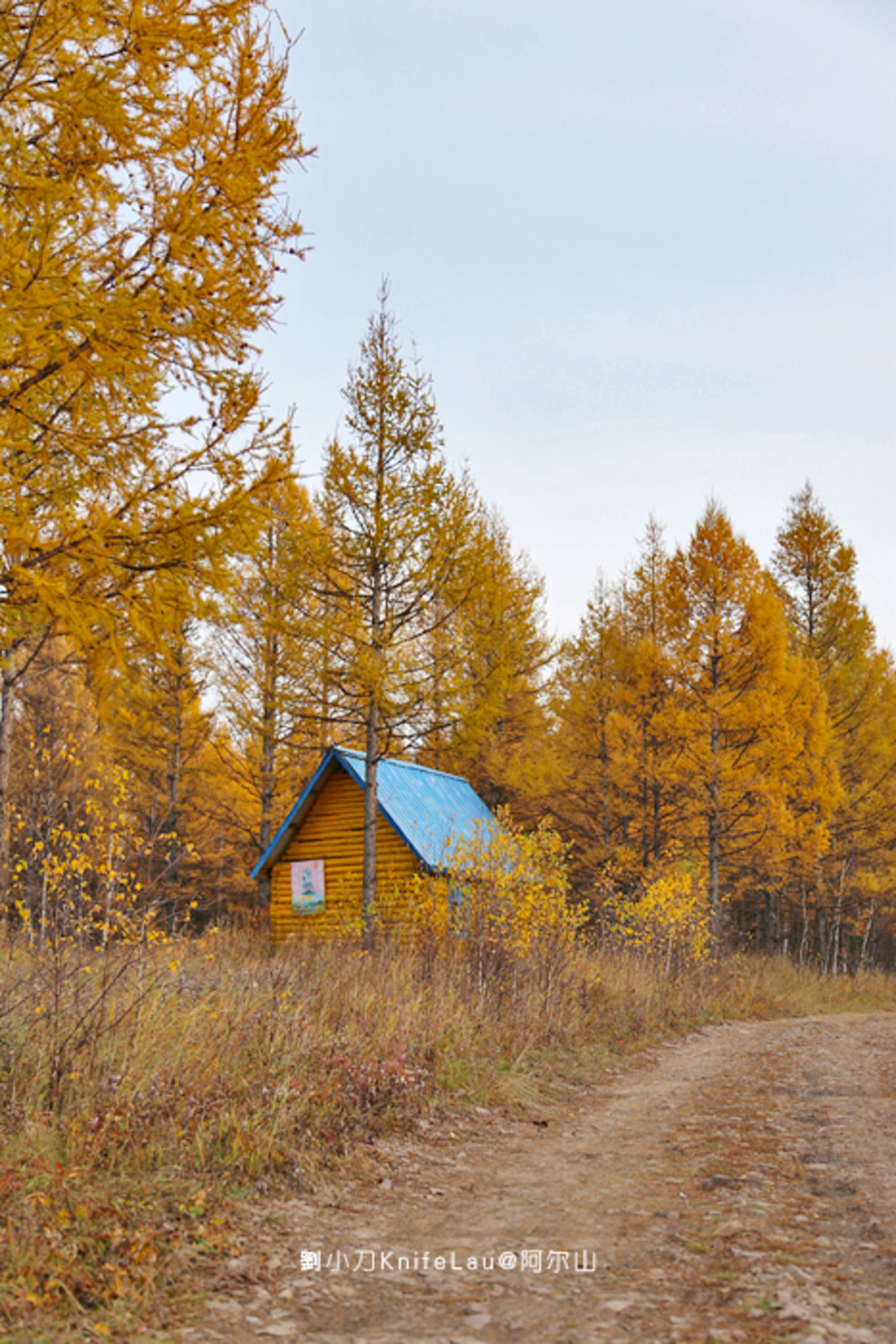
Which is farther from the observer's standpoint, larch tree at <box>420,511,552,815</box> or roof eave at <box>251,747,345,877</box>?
roof eave at <box>251,747,345,877</box>

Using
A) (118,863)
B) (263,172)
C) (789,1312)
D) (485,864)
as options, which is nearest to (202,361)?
(263,172)

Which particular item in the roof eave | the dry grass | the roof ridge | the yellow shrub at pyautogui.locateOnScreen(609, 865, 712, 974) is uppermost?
the roof ridge

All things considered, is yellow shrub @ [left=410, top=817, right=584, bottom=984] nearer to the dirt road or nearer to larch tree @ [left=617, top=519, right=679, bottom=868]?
the dirt road

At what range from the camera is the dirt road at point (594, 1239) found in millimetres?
3180

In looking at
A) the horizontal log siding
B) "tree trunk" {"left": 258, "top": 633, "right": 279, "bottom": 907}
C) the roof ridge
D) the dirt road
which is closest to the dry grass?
the dirt road

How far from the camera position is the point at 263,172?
237 inches

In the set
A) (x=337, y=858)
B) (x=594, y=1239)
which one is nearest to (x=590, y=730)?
(x=337, y=858)

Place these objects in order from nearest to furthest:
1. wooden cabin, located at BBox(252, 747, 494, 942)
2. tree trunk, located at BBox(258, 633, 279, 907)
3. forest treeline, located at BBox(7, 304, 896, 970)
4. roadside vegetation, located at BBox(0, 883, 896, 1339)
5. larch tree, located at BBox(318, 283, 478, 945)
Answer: roadside vegetation, located at BBox(0, 883, 896, 1339) < forest treeline, located at BBox(7, 304, 896, 970) < larch tree, located at BBox(318, 283, 478, 945) < wooden cabin, located at BBox(252, 747, 494, 942) < tree trunk, located at BBox(258, 633, 279, 907)

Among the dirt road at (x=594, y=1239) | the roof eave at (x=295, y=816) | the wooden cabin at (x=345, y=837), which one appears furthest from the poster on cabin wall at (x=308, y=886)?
the dirt road at (x=594, y=1239)

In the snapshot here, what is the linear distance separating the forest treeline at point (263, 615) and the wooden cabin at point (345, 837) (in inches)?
45.5

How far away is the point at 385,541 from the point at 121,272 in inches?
364

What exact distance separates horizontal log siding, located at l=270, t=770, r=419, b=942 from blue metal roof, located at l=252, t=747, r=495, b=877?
304 mm

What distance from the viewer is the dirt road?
3.18 meters

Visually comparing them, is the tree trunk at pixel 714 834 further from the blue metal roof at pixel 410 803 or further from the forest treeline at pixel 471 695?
the blue metal roof at pixel 410 803
